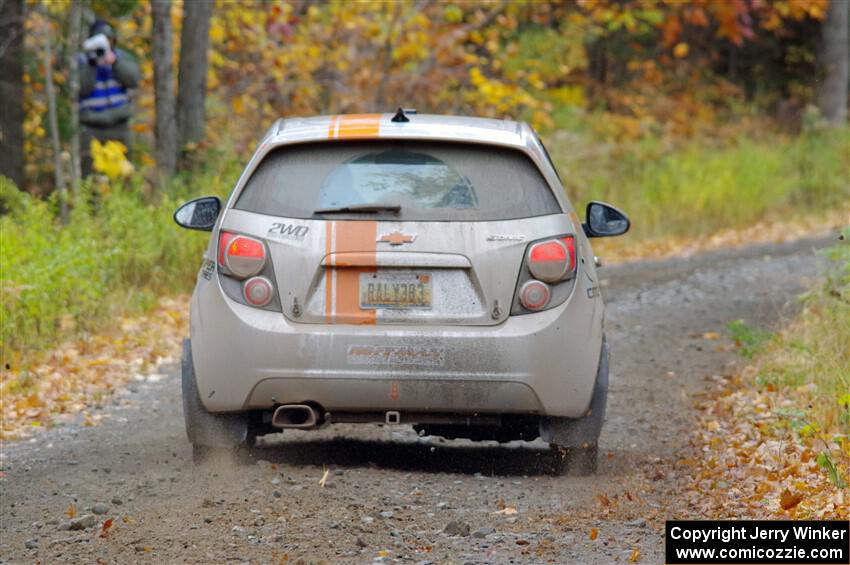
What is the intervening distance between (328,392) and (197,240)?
7.38 meters

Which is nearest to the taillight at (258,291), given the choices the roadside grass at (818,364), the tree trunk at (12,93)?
the roadside grass at (818,364)

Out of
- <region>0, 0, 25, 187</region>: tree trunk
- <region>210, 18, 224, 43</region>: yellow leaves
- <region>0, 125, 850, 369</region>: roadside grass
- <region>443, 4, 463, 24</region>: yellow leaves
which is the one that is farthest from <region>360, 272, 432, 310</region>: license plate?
<region>443, 4, 463, 24</region>: yellow leaves

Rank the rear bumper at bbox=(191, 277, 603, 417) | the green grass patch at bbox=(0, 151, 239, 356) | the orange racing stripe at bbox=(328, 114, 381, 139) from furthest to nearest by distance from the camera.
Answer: the green grass patch at bbox=(0, 151, 239, 356) → the orange racing stripe at bbox=(328, 114, 381, 139) → the rear bumper at bbox=(191, 277, 603, 417)

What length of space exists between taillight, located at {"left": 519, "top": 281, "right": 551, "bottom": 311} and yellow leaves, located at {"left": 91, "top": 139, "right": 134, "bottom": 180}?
938 cm

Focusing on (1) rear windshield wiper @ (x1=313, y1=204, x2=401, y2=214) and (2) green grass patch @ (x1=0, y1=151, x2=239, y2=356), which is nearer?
(1) rear windshield wiper @ (x1=313, y1=204, x2=401, y2=214)

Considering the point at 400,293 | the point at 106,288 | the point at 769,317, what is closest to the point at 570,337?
the point at 400,293

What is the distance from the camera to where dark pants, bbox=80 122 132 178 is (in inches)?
648

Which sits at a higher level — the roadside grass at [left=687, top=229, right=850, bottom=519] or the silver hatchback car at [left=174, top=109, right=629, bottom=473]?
the silver hatchback car at [left=174, top=109, right=629, bottom=473]

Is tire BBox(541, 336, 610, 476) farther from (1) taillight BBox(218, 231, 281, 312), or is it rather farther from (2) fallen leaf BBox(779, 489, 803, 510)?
(1) taillight BBox(218, 231, 281, 312)

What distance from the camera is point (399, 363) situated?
21.0 feet

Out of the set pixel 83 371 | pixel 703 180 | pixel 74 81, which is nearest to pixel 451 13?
pixel 703 180

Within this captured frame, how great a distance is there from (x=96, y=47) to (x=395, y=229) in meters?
10.1

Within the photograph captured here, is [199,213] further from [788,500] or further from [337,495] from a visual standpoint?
[788,500]

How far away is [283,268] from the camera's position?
254 inches
